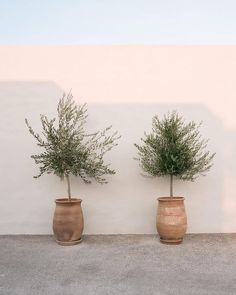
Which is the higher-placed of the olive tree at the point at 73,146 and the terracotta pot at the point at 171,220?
the olive tree at the point at 73,146

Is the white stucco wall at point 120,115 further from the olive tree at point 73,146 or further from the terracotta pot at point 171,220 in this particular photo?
the terracotta pot at point 171,220

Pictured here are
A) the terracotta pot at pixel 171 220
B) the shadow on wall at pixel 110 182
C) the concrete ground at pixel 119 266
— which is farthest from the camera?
the shadow on wall at pixel 110 182

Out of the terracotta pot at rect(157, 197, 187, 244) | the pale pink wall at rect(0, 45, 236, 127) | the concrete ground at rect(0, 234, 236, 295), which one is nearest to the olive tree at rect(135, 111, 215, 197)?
the terracotta pot at rect(157, 197, 187, 244)

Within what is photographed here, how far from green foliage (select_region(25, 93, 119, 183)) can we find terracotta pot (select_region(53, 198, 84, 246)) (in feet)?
1.64

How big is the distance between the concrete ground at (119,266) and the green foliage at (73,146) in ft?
3.82

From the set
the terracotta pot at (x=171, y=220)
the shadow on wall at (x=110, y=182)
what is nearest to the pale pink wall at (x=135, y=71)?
the shadow on wall at (x=110, y=182)

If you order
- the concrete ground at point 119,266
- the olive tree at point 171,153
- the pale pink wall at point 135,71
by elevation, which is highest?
the pale pink wall at point 135,71

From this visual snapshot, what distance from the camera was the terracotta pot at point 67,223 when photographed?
17.7 feet

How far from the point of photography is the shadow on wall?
624cm

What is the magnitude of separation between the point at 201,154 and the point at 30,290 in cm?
370

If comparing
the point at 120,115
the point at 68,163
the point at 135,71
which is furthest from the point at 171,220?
the point at 135,71

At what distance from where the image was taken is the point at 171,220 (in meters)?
5.35

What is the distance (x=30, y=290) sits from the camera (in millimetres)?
3553

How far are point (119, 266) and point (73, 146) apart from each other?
202cm
